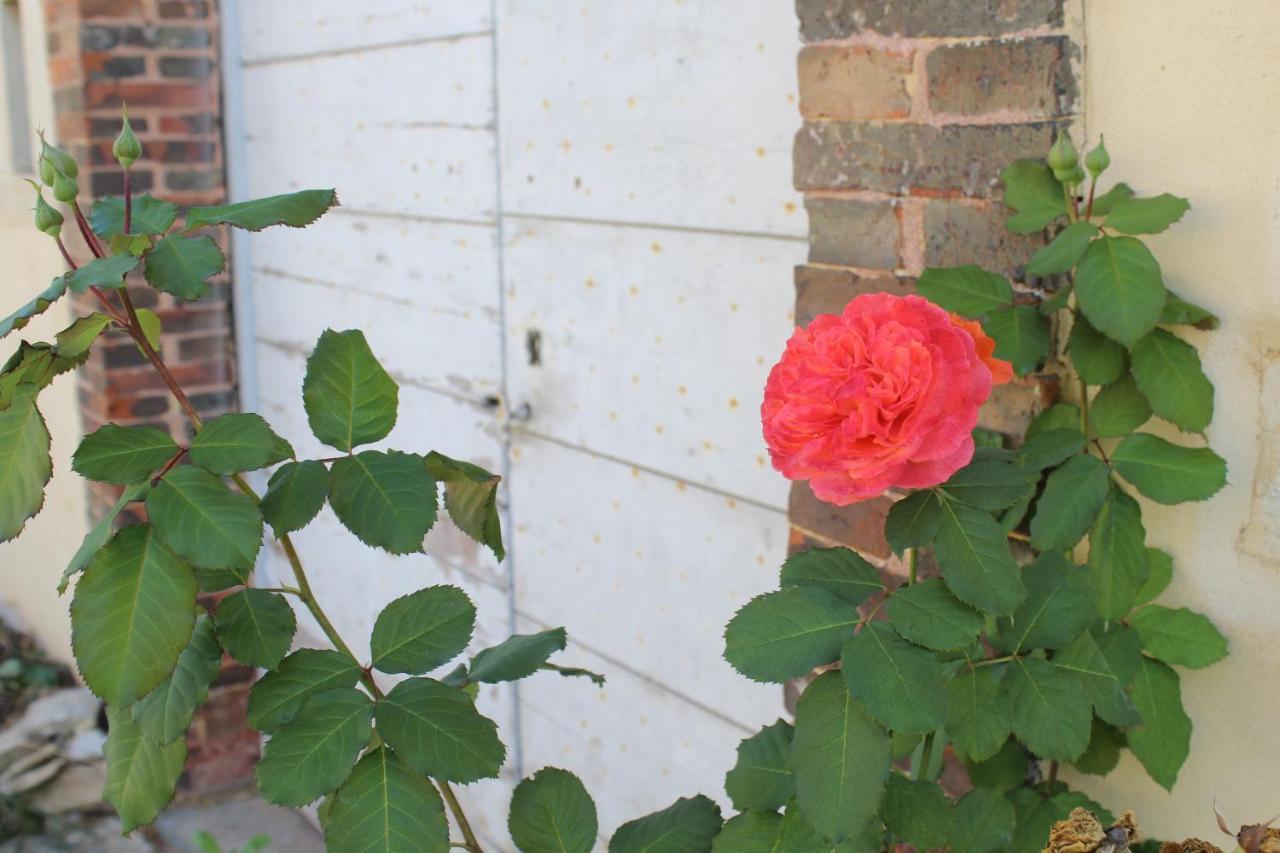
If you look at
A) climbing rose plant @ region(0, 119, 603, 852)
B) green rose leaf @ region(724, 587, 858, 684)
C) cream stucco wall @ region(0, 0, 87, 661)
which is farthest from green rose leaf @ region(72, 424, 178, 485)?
cream stucco wall @ region(0, 0, 87, 661)

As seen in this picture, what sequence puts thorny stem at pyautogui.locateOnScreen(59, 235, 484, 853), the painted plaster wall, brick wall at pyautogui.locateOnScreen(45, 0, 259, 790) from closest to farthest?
thorny stem at pyautogui.locateOnScreen(59, 235, 484, 853)
the painted plaster wall
brick wall at pyautogui.locateOnScreen(45, 0, 259, 790)

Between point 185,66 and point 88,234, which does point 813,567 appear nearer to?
point 88,234

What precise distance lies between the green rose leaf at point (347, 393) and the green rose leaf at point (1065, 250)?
63 cm

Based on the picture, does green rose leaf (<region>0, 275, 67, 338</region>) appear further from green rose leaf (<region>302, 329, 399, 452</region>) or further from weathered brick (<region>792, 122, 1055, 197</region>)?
weathered brick (<region>792, 122, 1055, 197</region>)

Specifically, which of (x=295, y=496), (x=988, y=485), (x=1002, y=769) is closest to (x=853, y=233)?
(x=988, y=485)

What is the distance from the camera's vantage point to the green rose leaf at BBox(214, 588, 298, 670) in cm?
112

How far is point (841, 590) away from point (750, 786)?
8.3 inches

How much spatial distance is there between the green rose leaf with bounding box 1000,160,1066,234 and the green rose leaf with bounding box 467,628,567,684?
0.60 metres

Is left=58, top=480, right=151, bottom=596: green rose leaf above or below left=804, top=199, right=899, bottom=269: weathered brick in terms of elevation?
below

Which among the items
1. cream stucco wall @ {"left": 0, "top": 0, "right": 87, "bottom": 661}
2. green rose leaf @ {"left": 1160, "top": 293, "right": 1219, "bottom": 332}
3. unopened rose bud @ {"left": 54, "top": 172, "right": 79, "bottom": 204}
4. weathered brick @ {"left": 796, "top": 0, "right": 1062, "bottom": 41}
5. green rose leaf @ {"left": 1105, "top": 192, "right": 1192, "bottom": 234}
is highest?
weathered brick @ {"left": 796, "top": 0, "right": 1062, "bottom": 41}

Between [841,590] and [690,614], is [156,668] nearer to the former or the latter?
[841,590]

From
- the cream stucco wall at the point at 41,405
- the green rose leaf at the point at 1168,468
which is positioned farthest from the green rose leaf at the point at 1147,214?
the cream stucco wall at the point at 41,405

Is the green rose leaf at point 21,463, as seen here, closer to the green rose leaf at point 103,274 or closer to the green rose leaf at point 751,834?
the green rose leaf at point 103,274

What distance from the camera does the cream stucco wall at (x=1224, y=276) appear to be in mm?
1250
